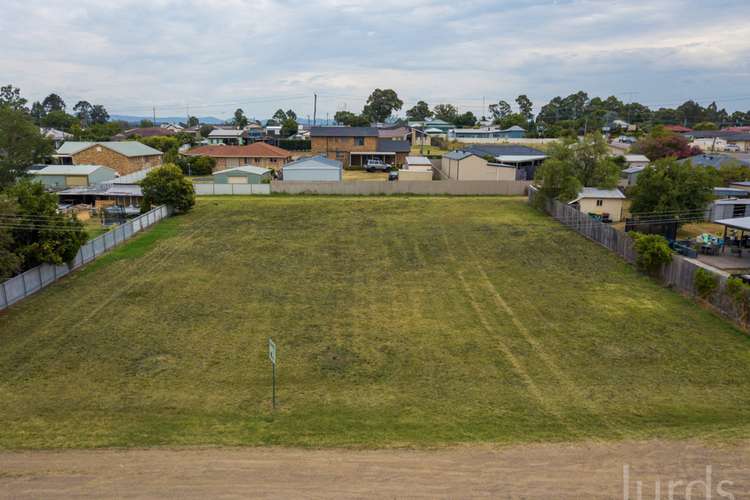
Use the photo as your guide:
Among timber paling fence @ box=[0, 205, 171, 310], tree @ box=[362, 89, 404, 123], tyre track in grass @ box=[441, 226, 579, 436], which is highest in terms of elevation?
tree @ box=[362, 89, 404, 123]

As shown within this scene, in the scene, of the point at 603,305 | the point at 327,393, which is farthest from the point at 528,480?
the point at 603,305

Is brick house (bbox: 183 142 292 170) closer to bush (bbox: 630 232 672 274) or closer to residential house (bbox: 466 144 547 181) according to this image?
residential house (bbox: 466 144 547 181)

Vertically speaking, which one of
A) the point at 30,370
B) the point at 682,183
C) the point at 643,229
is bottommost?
the point at 30,370

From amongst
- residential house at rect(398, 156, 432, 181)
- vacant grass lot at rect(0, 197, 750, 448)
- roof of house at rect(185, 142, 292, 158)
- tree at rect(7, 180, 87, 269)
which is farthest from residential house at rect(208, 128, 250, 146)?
tree at rect(7, 180, 87, 269)

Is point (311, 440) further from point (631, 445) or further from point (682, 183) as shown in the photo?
point (682, 183)

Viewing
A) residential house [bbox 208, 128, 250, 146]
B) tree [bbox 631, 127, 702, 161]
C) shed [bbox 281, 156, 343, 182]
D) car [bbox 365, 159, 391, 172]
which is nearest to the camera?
shed [bbox 281, 156, 343, 182]

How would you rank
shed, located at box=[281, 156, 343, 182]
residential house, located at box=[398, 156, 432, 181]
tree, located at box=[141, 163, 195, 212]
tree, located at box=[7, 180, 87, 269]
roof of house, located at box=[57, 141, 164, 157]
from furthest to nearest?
roof of house, located at box=[57, 141, 164, 157], residential house, located at box=[398, 156, 432, 181], shed, located at box=[281, 156, 343, 182], tree, located at box=[141, 163, 195, 212], tree, located at box=[7, 180, 87, 269]

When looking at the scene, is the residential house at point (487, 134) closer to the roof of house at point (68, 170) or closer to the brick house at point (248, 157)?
the brick house at point (248, 157)
